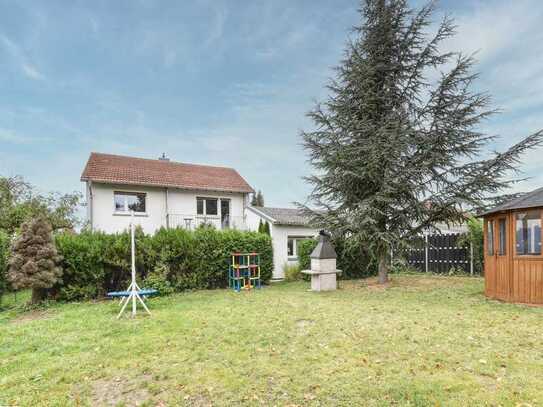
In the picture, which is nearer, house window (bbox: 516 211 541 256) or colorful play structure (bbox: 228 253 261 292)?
house window (bbox: 516 211 541 256)

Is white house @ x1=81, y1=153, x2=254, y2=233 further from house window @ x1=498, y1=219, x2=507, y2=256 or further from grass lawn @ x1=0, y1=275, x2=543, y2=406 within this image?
house window @ x1=498, y1=219, x2=507, y2=256

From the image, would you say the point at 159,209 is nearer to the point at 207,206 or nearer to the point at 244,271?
the point at 207,206

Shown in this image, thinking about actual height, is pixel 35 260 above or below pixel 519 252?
below

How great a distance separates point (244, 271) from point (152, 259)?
11.8ft

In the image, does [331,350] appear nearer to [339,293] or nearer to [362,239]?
[339,293]

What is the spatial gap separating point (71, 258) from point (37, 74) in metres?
8.44

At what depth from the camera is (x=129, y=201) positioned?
18.0 m

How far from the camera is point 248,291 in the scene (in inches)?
443

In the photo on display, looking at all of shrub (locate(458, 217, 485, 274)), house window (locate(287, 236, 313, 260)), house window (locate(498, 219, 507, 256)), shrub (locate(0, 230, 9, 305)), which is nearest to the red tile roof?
house window (locate(287, 236, 313, 260))

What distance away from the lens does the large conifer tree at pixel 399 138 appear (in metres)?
10.7

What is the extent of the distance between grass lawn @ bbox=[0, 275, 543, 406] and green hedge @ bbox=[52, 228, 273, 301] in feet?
6.29

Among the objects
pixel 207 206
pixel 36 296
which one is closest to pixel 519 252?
pixel 36 296

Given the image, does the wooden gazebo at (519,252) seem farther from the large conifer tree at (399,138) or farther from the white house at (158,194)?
the white house at (158,194)

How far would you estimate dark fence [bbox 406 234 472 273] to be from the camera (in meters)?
14.1
